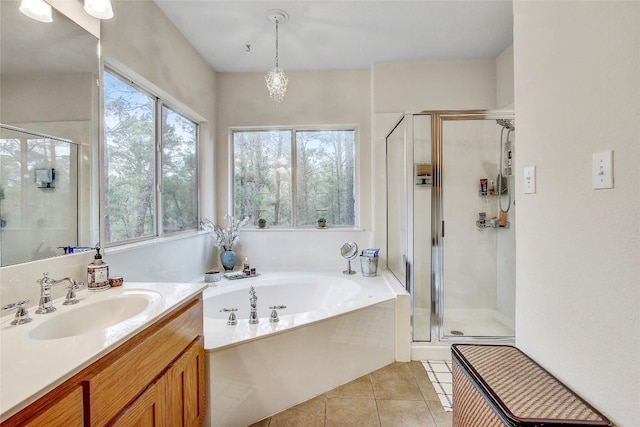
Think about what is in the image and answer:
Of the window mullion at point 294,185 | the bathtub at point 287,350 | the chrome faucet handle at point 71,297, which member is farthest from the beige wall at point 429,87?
the chrome faucet handle at point 71,297

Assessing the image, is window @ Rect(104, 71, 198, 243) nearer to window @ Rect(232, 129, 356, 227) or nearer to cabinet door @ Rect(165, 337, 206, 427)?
window @ Rect(232, 129, 356, 227)

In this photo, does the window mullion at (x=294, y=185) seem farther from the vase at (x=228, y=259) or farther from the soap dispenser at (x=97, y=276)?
the soap dispenser at (x=97, y=276)

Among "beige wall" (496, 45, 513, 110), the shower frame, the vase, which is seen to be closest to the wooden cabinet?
the vase

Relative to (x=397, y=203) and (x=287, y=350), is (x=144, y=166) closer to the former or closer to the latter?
(x=287, y=350)

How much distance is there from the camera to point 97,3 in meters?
1.51

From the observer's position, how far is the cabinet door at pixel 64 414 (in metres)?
0.68

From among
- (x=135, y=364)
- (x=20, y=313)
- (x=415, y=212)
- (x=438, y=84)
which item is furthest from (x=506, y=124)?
(x=20, y=313)

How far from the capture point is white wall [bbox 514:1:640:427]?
0.86 meters

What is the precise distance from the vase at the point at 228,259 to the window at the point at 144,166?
17.5 inches

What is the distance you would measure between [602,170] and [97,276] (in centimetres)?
201

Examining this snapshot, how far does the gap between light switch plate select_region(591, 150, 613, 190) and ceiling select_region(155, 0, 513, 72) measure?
193 centimetres

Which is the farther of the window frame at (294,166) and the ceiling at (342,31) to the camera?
the window frame at (294,166)

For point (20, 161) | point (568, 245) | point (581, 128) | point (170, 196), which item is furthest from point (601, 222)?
point (170, 196)

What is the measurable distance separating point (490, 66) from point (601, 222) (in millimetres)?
2855
